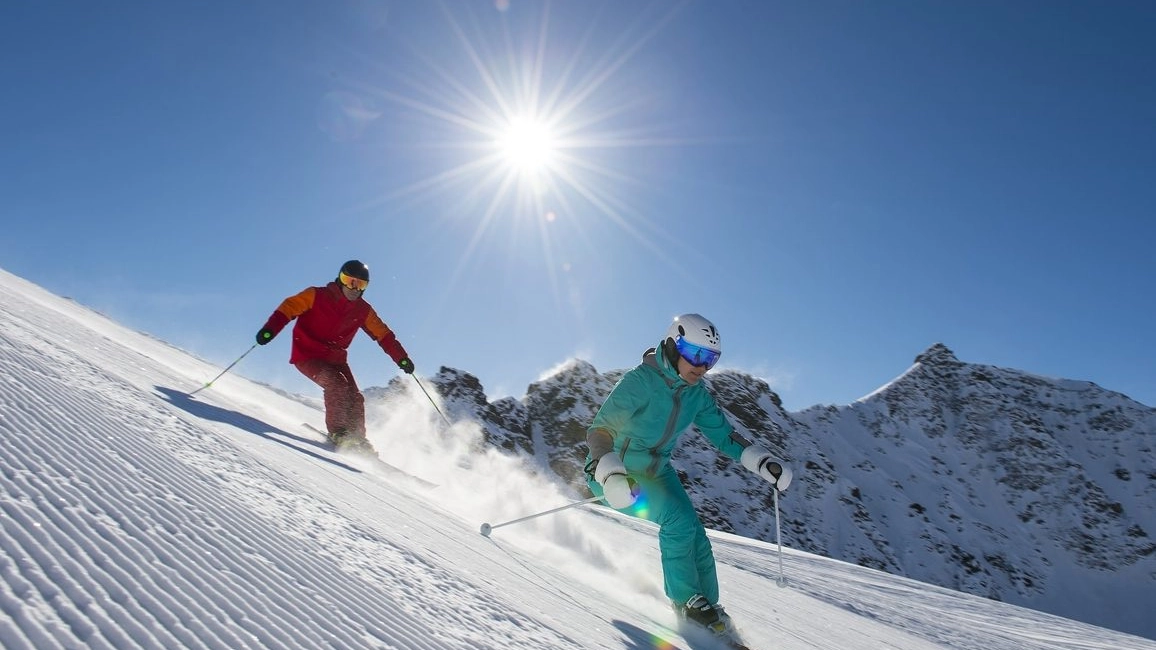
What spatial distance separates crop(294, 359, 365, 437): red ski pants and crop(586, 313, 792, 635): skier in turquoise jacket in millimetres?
3566

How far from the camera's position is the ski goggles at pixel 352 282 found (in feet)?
25.2

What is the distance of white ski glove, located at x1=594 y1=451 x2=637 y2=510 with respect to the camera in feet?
13.1

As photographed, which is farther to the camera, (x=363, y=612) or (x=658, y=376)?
(x=658, y=376)

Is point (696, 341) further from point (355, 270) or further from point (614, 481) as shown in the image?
point (355, 270)

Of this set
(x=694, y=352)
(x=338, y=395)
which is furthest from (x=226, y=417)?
(x=694, y=352)

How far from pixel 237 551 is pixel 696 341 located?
3312mm

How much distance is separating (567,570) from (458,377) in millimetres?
94542

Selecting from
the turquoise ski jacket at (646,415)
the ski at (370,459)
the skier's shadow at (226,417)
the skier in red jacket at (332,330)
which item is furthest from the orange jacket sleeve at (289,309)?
the turquoise ski jacket at (646,415)

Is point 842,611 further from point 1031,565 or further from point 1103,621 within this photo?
point 1031,565

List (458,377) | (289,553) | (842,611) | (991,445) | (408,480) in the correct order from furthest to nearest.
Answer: (991,445)
(458,377)
(842,611)
(408,480)
(289,553)

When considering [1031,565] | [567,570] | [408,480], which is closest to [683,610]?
[567,570]

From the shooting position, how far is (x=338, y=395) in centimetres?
723

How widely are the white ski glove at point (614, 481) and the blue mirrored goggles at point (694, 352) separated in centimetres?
92

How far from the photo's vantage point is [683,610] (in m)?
3.83
